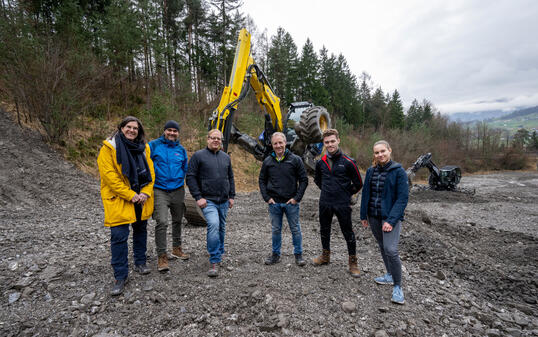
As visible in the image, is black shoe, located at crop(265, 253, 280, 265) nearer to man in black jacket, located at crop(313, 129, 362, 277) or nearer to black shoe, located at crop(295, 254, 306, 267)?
black shoe, located at crop(295, 254, 306, 267)

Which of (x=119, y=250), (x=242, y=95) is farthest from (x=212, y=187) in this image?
(x=242, y=95)

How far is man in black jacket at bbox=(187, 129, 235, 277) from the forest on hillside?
807 cm

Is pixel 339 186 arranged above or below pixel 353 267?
above

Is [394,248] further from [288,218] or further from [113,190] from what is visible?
[113,190]

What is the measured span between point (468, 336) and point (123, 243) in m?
3.58

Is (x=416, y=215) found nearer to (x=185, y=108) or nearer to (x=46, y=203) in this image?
(x=46, y=203)

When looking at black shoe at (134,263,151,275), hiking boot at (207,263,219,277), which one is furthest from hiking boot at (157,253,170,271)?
hiking boot at (207,263,219,277)

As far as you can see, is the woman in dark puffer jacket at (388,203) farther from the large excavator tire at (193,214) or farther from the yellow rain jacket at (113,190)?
the large excavator tire at (193,214)

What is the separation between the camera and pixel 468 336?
256cm

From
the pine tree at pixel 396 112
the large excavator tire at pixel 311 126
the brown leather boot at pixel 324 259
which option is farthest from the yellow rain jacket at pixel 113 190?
the pine tree at pixel 396 112

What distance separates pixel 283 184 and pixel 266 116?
155 inches

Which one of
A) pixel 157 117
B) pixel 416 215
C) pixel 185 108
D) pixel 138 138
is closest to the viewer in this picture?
pixel 138 138

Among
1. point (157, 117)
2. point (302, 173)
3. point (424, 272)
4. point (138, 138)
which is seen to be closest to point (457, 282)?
point (424, 272)

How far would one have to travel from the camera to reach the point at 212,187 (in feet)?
11.9
